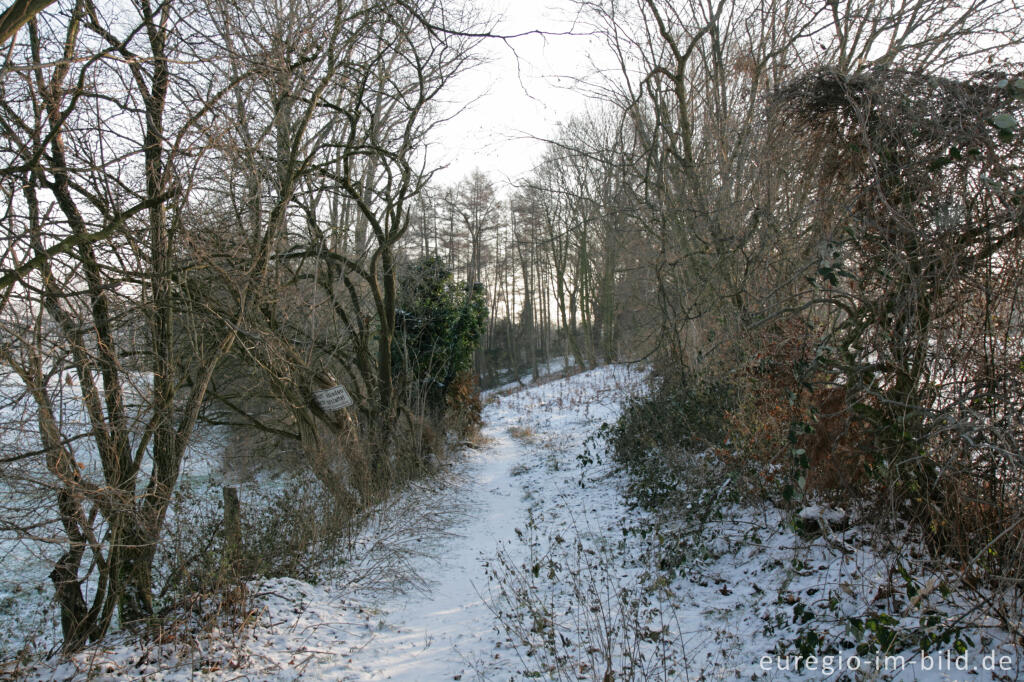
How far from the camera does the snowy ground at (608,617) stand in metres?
3.58

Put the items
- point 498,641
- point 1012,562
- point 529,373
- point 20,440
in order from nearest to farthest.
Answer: point 1012,562
point 20,440
point 498,641
point 529,373

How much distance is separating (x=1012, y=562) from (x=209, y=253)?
581cm

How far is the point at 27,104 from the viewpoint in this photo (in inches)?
150

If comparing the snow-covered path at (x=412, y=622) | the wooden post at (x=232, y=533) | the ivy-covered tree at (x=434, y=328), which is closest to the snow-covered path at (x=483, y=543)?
the snow-covered path at (x=412, y=622)

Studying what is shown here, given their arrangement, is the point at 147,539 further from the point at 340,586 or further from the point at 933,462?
the point at 933,462

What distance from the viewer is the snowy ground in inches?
141

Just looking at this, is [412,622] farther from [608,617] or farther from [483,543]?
[483,543]

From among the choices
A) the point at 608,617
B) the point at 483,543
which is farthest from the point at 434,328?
the point at 608,617

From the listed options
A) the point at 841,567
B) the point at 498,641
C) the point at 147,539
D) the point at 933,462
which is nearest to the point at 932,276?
the point at 933,462

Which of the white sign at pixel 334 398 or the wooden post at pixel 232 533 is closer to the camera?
the wooden post at pixel 232 533

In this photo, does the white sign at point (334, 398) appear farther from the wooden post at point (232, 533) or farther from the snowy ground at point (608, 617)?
the wooden post at point (232, 533)

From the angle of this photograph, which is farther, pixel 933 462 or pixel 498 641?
pixel 498 641

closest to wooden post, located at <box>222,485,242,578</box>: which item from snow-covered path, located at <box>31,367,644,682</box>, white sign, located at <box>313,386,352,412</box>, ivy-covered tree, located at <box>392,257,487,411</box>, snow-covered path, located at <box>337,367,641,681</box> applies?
snow-covered path, located at <box>31,367,644,682</box>

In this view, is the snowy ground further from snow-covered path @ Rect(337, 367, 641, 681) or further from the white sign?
the white sign
